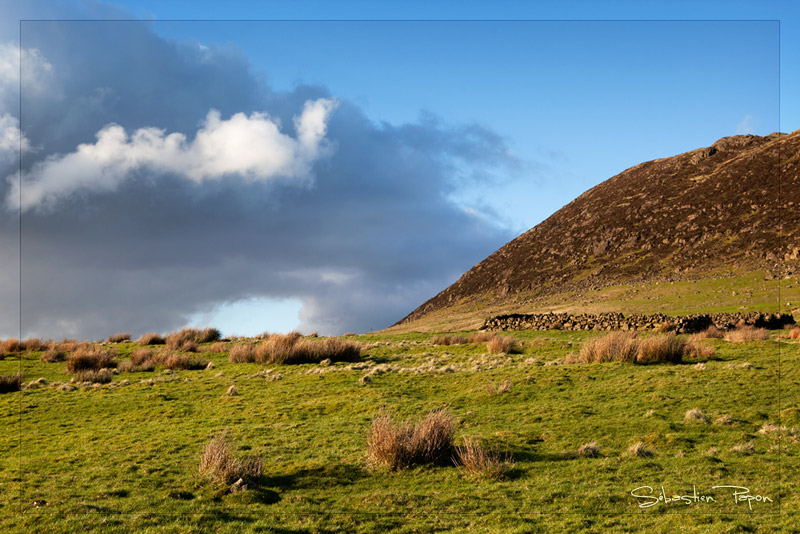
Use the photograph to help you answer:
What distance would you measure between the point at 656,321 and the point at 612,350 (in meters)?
14.3

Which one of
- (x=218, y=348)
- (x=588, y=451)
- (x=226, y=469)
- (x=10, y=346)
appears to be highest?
(x=10, y=346)

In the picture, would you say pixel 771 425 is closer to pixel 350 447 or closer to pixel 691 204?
pixel 350 447

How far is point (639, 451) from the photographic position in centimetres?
1281

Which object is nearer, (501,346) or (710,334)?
(501,346)

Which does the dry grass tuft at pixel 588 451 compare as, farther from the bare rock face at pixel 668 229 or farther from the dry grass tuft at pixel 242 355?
the bare rock face at pixel 668 229

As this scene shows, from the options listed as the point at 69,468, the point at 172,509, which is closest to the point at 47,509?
the point at 172,509

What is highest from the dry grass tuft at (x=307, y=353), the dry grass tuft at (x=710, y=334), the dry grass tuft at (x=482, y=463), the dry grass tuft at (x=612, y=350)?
the dry grass tuft at (x=307, y=353)

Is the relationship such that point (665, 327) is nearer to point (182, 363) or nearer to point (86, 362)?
point (182, 363)

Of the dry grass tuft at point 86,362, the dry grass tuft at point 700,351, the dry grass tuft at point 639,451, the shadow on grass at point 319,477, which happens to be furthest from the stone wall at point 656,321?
the dry grass tuft at point 86,362

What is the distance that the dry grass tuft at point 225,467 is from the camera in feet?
38.2

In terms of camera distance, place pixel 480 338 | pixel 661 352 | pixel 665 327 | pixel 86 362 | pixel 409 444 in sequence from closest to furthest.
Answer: pixel 409 444 → pixel 661 352 → pixel 86 362 → pixel 665 327 → pixel 480 338

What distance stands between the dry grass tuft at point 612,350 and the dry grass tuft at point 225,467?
1790cm

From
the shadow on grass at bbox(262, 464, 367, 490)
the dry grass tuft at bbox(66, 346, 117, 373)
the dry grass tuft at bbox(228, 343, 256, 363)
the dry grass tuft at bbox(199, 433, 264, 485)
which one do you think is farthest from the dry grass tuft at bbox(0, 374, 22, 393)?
the shadow on grass at bbox(262, 464, 367, 490)

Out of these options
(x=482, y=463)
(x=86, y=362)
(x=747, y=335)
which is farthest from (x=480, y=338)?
(x=482, y=463)
